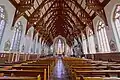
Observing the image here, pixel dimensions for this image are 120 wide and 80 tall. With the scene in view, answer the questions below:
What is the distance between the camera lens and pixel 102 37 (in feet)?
45.4

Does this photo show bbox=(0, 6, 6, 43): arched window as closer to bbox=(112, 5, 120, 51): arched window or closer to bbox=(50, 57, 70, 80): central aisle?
bbox=(50, 57, 70, 80): central aisle

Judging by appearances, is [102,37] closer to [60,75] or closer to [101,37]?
[101,37]

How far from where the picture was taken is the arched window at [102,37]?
43.9ft

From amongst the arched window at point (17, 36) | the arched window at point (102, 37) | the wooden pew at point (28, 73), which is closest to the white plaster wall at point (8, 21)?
the arched window at point (17, 36)

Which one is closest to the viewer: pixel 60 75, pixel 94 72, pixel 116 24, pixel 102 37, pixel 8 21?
pixel 94 72

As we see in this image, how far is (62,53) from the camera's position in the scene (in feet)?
123

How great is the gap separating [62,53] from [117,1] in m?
28.4

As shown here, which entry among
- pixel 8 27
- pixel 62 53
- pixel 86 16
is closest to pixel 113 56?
pixel 86 16

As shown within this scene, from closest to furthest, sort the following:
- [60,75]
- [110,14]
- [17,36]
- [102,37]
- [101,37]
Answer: [60,75] → [110,14] → [17,36] → [102,37] → [101,37]

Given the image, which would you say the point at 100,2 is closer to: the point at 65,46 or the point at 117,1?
the point at 117,1

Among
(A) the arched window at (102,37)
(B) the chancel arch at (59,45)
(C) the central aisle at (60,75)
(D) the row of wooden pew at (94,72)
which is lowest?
(C) the central aisle at (60,75)

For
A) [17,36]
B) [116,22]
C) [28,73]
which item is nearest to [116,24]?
[116,22]

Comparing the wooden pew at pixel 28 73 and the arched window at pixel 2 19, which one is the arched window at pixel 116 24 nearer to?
the arched window at pixel 2 19

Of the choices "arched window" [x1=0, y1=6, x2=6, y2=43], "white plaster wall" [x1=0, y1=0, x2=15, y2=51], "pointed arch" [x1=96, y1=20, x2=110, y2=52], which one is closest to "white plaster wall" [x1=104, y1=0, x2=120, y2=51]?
"pointed arch" [x1=96, y1=20, x2=110, y2=52]
